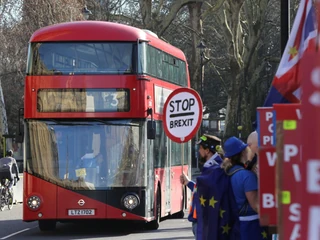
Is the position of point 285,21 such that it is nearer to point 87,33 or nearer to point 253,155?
point 253,155

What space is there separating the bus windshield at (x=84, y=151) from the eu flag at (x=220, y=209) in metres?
9.53

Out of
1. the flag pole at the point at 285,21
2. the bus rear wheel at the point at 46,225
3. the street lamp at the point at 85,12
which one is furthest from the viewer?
the street lamp at the point at 85,12

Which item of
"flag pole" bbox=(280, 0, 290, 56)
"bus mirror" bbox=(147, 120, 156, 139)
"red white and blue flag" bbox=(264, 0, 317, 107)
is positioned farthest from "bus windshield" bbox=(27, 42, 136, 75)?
"red white and blue flag" bbox=(264, 0, 317, 107)

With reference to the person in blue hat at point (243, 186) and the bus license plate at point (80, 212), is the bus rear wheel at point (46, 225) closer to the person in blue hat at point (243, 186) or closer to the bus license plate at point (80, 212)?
the bus license plate at point (80, 212)

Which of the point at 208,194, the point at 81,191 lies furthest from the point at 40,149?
the point at 208,194

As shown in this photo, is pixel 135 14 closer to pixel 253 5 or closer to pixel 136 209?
A: pixel 253 5

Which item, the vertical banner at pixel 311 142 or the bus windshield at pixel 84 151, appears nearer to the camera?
the vertical banner at pixel 311 142

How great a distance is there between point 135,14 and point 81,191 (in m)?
30.7

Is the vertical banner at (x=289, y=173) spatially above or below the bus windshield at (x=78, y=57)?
below

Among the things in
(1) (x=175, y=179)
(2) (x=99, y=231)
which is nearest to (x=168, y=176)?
(1) (x=175, y=179)

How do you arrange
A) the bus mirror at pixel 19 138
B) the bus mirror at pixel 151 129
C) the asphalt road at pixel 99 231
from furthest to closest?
the bus mirror at pixel 19 138 < the asphalt road at pixel 99 231 < the bus mirror at pixel 151 129

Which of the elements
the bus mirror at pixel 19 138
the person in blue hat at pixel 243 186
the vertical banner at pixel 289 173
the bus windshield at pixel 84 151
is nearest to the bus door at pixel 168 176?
the bus windshield at pixel 84 151

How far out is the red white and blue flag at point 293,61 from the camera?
4.85 m

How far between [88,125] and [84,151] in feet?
1.63
